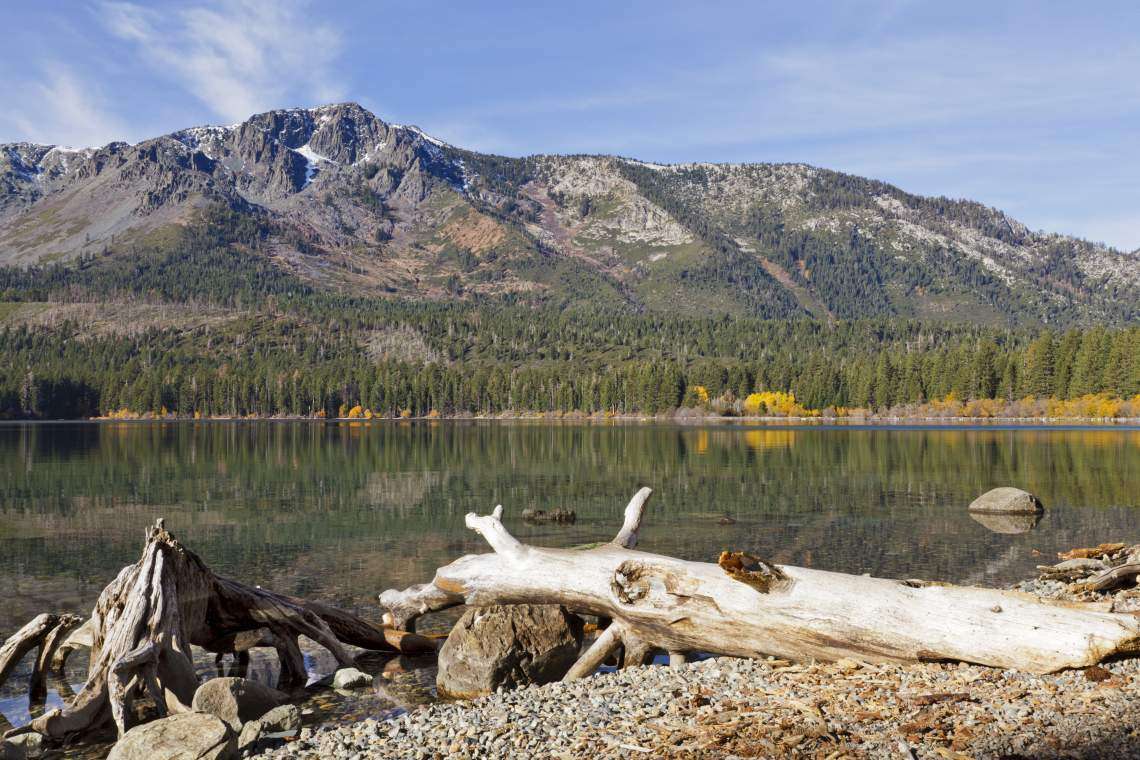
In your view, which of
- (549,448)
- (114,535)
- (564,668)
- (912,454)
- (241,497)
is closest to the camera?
(564,668)

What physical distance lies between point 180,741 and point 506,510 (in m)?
30.4

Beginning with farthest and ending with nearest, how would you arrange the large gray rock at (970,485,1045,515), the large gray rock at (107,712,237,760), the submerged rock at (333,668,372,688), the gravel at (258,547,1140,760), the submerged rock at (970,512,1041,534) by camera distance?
the large gray rock at (970,485,1045,515)
the submerged rock at (970,512,1041,534)
the submerged rock at (333,668,372,688)
the large gray rock at (107,712,237,760)
the gravel at (258,547,1140,760)

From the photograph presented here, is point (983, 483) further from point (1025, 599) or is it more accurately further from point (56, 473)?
point (56, 473)

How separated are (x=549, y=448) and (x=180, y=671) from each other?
83.2 m

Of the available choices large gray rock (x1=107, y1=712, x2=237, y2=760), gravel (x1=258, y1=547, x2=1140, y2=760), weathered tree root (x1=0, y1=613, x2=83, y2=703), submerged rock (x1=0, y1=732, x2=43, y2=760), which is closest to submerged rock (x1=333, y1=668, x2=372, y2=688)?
gravel (x1=258, y1=547, x2=1140, y2=760)

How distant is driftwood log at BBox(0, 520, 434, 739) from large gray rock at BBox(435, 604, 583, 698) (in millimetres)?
2650

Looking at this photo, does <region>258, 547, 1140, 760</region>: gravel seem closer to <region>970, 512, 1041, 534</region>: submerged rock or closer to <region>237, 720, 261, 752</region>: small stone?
<region>237, 720, 261, 752</region>: small stone

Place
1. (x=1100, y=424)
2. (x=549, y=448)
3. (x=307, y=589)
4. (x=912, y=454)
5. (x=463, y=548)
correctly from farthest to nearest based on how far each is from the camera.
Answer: (x=1100, y=424) → (x=549, y=448) → (x=912, y=454) → (x=463, y=548) → (x=307, y=589)

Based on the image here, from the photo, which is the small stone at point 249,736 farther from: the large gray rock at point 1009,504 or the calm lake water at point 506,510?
the large gray rock at point 1009,504

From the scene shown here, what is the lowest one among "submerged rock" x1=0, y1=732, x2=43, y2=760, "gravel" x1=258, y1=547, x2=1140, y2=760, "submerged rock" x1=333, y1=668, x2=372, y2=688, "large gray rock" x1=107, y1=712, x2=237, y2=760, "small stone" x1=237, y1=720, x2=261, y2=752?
"submerged rock" x1=333, y1=668, x2=372, y2=688

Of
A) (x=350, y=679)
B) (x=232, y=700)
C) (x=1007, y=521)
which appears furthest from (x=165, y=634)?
(x=1007, y=521)

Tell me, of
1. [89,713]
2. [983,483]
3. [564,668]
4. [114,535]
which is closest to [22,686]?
[89,713]

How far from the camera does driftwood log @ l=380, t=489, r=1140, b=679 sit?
449 inches

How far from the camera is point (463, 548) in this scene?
3044 centimetres
